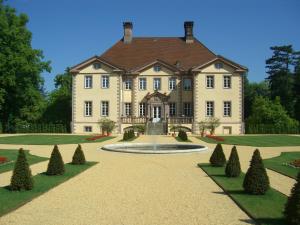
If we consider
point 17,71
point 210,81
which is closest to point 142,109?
point 210,81

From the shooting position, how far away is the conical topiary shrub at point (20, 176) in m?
10.3

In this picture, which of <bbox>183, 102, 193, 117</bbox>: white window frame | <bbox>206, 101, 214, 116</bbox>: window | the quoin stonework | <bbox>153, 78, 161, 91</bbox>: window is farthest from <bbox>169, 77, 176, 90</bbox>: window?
<bbox>206, 101, 214, 116</bbox>: window

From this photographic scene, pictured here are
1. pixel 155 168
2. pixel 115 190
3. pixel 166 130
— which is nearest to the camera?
pixel 115 190

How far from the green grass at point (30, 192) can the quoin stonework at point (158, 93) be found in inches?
1150

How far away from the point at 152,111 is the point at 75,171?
30483mm

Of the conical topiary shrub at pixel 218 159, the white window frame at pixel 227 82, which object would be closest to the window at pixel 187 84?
the white window frame at pixel 227 82

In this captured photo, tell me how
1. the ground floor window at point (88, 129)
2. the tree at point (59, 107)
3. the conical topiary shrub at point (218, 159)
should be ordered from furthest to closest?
the tree at point (59, 107)
the ground floor window at point (88, 129)
the conical topiary shrub at point (218, 159)

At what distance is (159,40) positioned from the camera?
165 ft

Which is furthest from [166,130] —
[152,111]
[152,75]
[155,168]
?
[155,168]

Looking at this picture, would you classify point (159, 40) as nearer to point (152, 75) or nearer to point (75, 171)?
point (152, 75)

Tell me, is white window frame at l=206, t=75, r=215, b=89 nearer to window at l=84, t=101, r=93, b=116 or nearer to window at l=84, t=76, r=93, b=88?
window at l=84, t=76, r=93, b=88

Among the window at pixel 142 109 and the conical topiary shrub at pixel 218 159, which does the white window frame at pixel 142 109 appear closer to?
the window at pixel 142 109

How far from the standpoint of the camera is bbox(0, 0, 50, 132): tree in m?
40.3

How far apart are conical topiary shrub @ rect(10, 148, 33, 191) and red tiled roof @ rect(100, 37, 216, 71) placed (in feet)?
115
